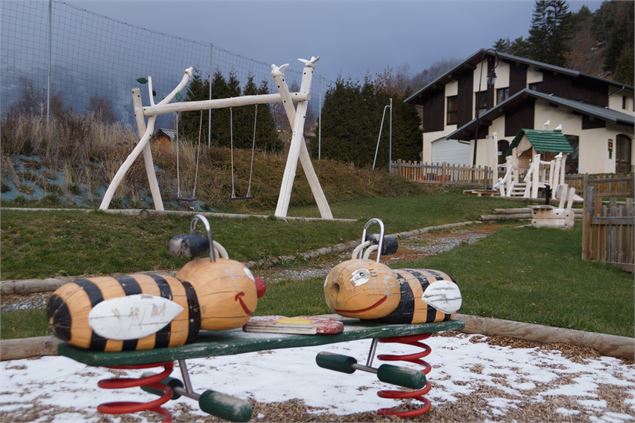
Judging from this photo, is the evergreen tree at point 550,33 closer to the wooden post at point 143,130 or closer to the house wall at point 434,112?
the house wall at point 434,112

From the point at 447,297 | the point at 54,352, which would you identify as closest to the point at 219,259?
the point at 447,297

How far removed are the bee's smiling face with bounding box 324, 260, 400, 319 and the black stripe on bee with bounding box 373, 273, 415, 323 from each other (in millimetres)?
40

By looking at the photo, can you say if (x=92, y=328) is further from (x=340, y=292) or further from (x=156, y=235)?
(x=156, y=235)

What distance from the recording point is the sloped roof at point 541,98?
27062 millimetres

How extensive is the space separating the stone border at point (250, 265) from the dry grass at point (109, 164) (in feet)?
15.5

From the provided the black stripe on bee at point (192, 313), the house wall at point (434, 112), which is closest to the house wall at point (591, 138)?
the house wall at point (434, 112)

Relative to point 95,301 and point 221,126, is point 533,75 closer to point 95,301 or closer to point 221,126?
point 221,126

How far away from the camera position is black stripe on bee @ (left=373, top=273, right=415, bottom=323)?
3104mm

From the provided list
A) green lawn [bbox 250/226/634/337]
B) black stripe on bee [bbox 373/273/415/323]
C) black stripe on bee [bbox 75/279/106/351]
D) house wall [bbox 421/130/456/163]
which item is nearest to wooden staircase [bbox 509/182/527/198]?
green lawn [bbox 250/226/634/337]

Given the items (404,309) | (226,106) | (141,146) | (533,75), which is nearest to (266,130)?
(226,106)

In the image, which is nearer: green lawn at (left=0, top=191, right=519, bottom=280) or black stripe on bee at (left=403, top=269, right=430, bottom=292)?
black stripe on bee at (left=403, top=269, right=430, bottom=292)

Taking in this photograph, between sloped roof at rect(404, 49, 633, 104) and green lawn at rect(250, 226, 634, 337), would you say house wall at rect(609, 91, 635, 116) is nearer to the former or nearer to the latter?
sloped roof at rect(404, 49, 633, 104)

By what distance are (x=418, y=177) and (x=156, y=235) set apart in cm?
2103

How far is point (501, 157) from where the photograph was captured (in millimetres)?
31609
